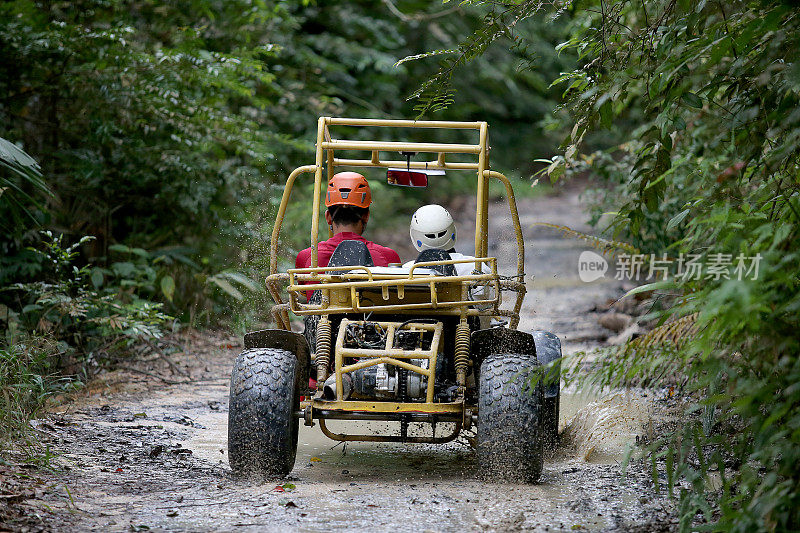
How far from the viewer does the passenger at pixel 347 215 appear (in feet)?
19.1

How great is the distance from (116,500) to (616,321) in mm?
6383

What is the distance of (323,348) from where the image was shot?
5172 millimetres

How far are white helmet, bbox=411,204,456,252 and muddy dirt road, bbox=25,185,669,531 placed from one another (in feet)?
4.80

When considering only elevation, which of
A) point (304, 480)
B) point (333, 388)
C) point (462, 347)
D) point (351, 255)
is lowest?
point (304, 480)

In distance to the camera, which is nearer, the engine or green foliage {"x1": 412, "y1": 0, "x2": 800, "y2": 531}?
green foliage {"x1": 412, "y1": 0, "x2": 800, "y2": 531}

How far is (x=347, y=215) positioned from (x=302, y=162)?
25.3 ft

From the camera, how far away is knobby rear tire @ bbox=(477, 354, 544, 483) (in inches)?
184

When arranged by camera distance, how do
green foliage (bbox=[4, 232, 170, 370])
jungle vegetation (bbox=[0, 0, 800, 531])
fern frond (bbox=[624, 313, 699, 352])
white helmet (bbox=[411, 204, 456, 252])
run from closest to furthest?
jungle vegetation (bbox=[0, 0, 800, 531]), fern frond (bbox=[624, 313, 699, 352]), white helmet (bbox=[411, 204, 456, 252]), green foliage (bbox=[4, 232, 170, 370])

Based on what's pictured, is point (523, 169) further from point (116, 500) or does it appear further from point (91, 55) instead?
point (116, 500)

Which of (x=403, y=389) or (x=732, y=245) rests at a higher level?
(x=732, y=245)

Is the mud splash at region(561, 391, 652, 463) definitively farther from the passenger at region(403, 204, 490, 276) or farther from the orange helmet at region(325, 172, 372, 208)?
the orange helmet at region(325, 172, 372, 208)

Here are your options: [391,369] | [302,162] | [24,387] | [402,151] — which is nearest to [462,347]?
[391,369]

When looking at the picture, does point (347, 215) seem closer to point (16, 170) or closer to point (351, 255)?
point (351, 255)

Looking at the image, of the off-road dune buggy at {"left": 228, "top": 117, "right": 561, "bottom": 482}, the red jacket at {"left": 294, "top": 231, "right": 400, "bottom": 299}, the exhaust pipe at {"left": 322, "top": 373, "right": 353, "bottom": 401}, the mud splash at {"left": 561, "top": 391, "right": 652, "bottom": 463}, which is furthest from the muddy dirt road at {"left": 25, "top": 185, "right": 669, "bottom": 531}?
the red jacket at {"left": 294, "top": 231, "right": 400, "bottom": 299}
